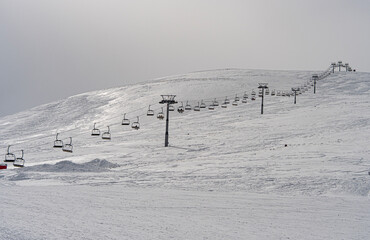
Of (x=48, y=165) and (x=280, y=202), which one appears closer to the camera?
(x=280, y=202)

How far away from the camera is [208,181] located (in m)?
21.0

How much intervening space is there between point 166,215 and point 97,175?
382 inches

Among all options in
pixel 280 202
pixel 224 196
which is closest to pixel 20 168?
pixel 224 196

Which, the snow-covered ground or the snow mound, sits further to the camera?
the snow mound

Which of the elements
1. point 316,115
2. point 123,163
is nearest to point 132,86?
point 316,115

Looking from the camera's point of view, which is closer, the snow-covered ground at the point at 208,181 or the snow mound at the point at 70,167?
the snow-covered ground at the point at 208,181

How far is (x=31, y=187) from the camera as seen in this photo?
64.0 ft

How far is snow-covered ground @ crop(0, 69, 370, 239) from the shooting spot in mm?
13047

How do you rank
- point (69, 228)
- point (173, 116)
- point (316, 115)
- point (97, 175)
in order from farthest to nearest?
1. point (173, 116)
2. point (316, 115)
3. point (97, 175)
4. point (69, 228)

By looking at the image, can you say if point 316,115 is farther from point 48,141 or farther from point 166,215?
point 166,215

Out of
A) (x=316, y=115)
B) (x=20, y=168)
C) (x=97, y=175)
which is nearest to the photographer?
(x=97, y=175)

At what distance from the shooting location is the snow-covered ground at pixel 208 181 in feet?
42.8

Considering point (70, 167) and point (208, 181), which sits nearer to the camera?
point (208, 181)

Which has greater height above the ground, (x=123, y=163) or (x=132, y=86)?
(x=132, y=86)
